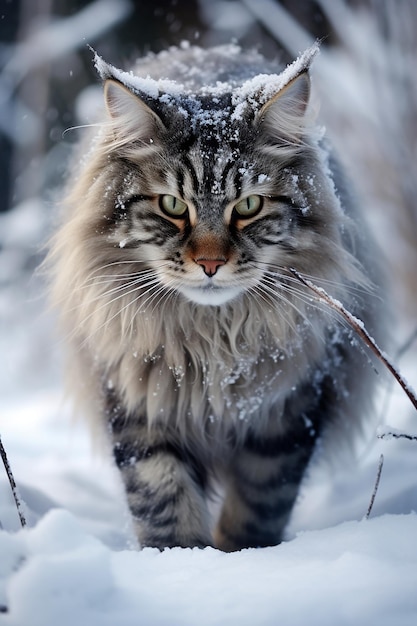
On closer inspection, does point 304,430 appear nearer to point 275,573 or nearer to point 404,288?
point 275,573

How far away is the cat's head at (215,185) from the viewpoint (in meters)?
1.49

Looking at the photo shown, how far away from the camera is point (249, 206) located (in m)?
1.53

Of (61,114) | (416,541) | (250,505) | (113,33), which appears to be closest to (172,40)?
(113,33)

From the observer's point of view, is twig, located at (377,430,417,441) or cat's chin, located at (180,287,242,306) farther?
cat's chin, located at (180,287,242,306)

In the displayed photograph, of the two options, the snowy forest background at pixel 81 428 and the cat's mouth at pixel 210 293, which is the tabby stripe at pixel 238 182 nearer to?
the cat's mouth at pixel 210 293

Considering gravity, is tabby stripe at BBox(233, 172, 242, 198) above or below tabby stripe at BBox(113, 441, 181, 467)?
above

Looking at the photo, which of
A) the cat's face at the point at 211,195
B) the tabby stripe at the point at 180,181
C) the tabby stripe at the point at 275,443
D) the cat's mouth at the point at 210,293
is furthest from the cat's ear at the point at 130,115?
the tabby stripe at the point at 275,443

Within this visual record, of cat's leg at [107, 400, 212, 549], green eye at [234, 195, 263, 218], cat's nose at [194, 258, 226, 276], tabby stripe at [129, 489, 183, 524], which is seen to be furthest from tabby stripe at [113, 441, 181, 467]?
green eye at [234, 195, 263, 218]

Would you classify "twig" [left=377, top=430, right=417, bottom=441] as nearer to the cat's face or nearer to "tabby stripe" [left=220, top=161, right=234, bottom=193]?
the cat's face

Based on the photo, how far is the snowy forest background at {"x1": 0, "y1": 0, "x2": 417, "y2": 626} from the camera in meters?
0.94

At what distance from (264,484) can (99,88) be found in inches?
130

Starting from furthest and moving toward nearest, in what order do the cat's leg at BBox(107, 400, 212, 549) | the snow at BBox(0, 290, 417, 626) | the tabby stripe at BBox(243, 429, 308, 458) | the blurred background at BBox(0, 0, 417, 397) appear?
1. the blurred background at BBox(0, 0, 417, 397)
2. the tabby stripe at BBox(243, 429, 308, 458)
3. the cat's leg at BBox(107, 400, 212, 549)
4. the snow at BBox(0, 290, 417, 626)

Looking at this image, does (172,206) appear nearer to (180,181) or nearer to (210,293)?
(180,181)

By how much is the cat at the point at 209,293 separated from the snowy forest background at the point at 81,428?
0.23 m
